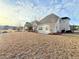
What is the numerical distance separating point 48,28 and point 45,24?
0.69 meters

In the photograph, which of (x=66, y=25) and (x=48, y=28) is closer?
(x=48, y=28)

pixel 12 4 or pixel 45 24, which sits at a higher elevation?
pixel 12 4

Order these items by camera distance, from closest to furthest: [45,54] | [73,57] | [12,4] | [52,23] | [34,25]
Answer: [73,57] < [45,54] < [12,4] < [52,23] < [34,25]

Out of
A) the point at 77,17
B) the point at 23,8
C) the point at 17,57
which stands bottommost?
the point at 17,57

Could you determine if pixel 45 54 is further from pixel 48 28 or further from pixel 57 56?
pixel 48 28

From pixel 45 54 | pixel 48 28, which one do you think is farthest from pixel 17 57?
pixel 48 28

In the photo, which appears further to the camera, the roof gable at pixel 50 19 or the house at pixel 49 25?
the roof gable at pixel 50 19

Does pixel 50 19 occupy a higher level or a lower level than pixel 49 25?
higher

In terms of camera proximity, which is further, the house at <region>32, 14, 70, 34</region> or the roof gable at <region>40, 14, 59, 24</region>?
the roof gable at <region>40, 14, 59, 24</region>

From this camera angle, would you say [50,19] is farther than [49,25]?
Yes

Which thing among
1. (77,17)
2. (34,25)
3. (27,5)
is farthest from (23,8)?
Answer: (34,25)

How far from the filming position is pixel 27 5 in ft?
35.6

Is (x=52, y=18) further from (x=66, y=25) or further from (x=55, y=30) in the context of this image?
(x=66, y=25)

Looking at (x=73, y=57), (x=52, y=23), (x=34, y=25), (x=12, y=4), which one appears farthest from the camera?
(x=34, y=25)
